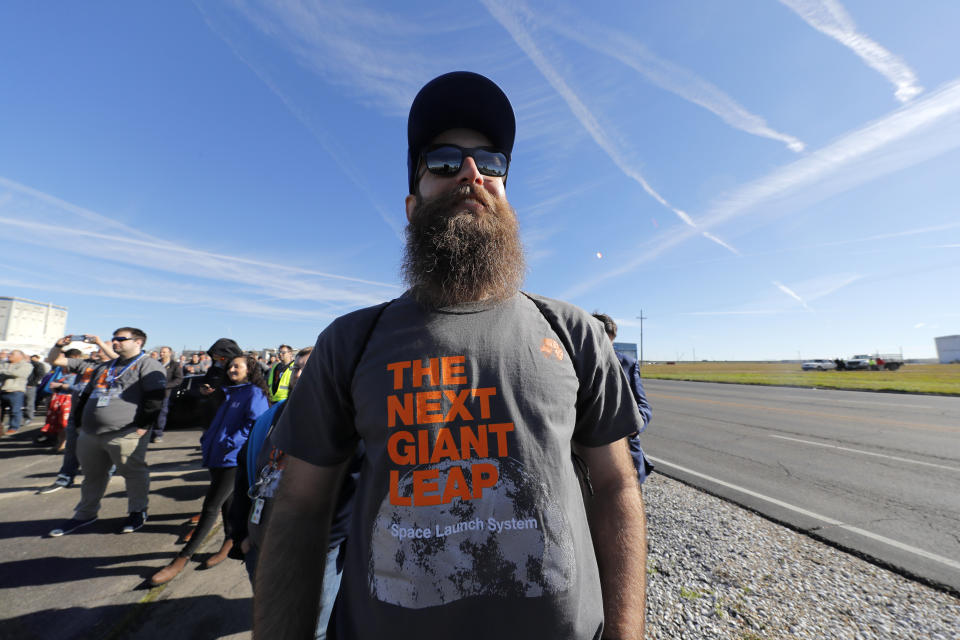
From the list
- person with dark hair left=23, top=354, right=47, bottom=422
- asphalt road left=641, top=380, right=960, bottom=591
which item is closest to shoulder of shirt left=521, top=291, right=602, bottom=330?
asphalt road left=641, top=380, right=960, bottom=591

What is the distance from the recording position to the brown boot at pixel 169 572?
11.3 feet

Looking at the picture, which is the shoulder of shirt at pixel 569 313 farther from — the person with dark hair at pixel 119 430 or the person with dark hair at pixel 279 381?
the person with dark hair at pixel 119 430

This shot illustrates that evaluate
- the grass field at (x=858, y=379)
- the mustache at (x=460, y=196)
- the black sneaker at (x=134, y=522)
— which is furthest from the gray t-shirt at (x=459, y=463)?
the grass field at (x=858, y=379)

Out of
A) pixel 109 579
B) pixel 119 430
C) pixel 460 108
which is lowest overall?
Result: pixel 109 579

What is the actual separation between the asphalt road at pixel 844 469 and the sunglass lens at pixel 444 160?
198 inches

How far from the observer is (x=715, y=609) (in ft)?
9.11

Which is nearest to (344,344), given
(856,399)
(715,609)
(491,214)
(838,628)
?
(491,214)

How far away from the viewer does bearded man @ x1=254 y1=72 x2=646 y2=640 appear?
0.93 m

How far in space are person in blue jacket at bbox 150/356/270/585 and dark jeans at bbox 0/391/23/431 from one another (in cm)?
976

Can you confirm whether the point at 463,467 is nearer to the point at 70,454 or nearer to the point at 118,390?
the point at 118,390

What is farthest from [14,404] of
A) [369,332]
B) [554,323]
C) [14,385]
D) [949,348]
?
[949,348]

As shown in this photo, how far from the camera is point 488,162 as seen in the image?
1.52 metres

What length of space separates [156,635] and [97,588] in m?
1.19

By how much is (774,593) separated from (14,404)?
15183 millimetres
